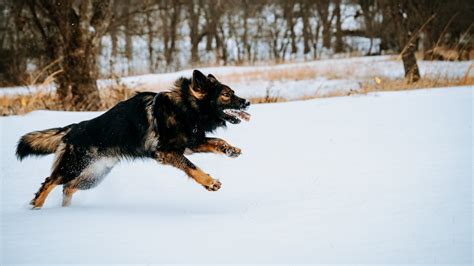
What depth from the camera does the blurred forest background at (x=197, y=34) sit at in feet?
37.6

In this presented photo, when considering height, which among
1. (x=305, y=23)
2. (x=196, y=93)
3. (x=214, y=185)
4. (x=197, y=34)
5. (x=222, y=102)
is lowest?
(x=214, y=185)

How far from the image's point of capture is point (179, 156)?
181 inches

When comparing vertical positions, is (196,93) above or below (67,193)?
above

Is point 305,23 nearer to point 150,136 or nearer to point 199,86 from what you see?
point 199,86

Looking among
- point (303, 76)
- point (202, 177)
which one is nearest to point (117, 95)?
point (202, 177)

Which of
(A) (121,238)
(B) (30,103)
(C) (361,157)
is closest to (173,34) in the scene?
(B) (30,103)

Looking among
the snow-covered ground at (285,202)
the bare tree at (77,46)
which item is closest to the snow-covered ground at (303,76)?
the bare tree at (77,46)

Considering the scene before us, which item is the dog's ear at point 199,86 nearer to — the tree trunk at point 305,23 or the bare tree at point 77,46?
the bare tree at point 77,46

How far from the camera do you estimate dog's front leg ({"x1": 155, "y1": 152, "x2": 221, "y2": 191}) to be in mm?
4355

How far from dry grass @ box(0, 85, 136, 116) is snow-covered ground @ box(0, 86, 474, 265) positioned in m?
1.77

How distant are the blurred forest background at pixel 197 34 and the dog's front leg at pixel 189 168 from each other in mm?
6814

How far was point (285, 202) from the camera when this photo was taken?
168 inches

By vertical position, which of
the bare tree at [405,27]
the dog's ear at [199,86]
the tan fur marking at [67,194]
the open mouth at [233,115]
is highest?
the bare tree at [405,27]

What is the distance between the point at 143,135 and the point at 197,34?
2946 centimetres
